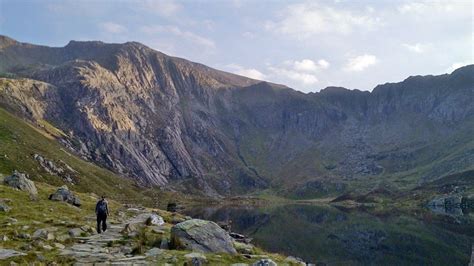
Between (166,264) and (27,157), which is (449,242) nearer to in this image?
(166,264)

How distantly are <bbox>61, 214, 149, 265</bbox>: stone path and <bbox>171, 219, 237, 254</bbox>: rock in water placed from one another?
9.85 feet

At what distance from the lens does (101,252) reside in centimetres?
2338

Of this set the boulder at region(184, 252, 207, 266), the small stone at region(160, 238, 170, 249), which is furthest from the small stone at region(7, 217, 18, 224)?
the boulder at region(184, 252, 207, 266)

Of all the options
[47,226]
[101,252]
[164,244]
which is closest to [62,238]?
[47,226]

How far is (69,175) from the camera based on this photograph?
187625 millimetres

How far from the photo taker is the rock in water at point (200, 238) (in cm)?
2606

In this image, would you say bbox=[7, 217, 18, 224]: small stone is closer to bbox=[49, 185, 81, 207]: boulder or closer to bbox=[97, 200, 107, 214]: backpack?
bbox=[97, 200, 107, 214]: backpack

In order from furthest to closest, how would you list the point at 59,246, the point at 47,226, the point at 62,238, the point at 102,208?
the point at 102,208
the point at 47,226
the point at 62,238
the point at 59,246

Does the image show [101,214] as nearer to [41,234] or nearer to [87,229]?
[87,229]

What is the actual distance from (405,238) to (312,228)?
25.8 m

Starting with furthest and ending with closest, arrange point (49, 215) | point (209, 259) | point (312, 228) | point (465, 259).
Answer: point (312, 228), point (465, 259), point (49, 215), point (209, 259)

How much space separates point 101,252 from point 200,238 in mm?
6263

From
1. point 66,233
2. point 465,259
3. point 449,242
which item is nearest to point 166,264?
point 66,233

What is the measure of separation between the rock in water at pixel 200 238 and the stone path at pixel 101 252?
9.85 ft
